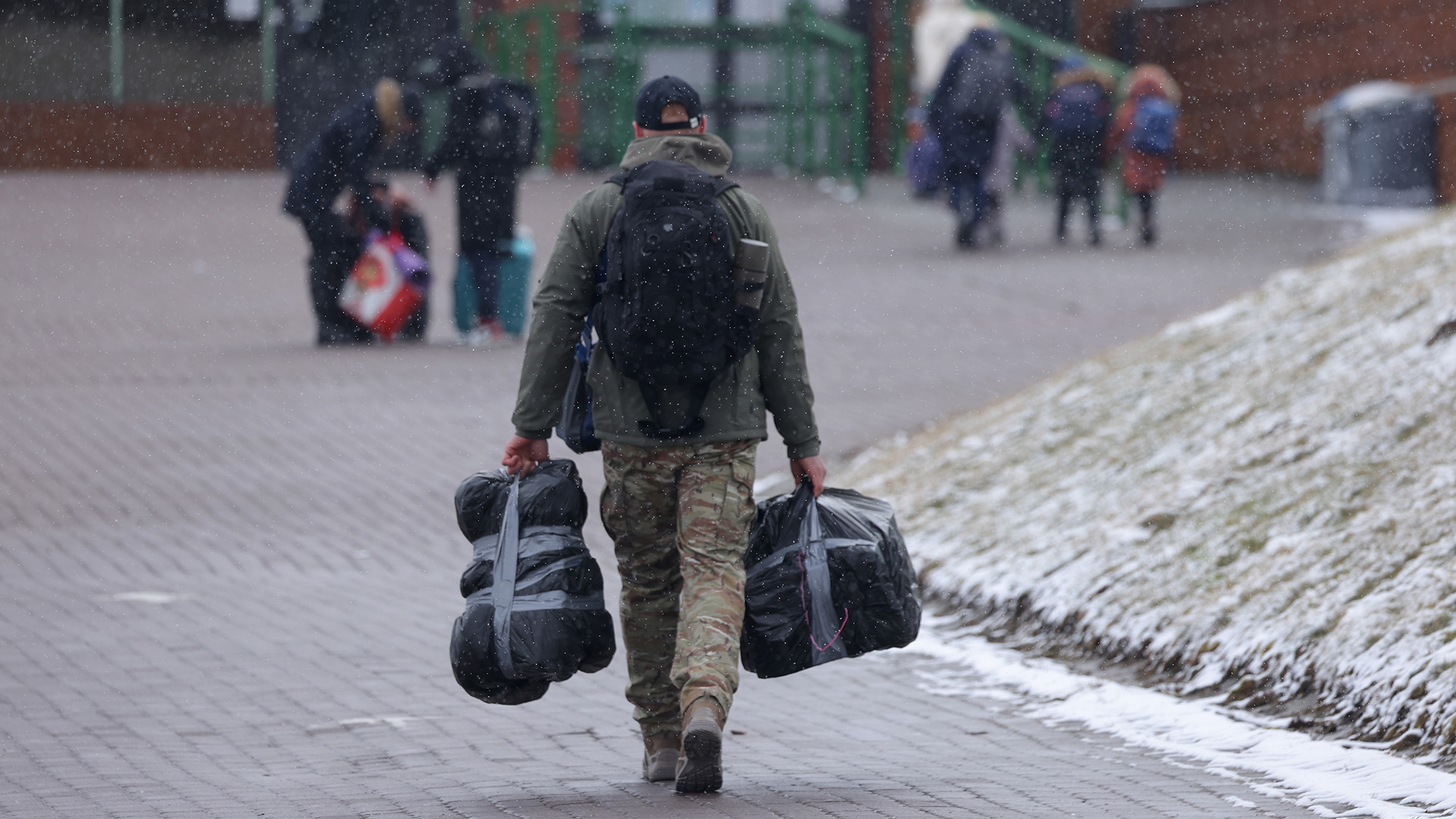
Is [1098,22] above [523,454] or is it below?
above

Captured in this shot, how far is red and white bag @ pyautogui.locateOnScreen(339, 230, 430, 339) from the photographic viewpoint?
13.5m

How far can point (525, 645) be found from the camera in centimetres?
483

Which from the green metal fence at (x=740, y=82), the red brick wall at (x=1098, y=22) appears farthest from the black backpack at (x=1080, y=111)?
the red brick wall at (x=1098, y=22)

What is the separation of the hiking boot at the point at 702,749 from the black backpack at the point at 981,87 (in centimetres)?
1279

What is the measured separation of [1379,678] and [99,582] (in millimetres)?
4996

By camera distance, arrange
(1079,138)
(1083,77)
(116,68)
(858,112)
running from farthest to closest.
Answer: (116,68), (858,112), (1083,77), (1079,138)

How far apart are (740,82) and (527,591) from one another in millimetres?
19312

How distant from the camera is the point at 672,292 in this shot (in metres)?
4.78

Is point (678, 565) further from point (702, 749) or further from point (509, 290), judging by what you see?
point (509, 290)

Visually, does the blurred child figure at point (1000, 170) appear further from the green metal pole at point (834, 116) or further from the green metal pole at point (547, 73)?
the green metal pole at point (547, 73)

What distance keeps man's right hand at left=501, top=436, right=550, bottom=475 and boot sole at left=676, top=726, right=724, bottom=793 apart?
782 millimetres

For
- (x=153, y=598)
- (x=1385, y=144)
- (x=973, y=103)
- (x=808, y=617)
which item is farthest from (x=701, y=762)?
(x=1385, y=144)

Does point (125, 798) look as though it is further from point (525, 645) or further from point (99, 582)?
point (99, 582)

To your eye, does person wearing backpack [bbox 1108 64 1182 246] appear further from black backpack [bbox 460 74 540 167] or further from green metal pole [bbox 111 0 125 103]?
green metal pole [bbox 111 0 125 103]
